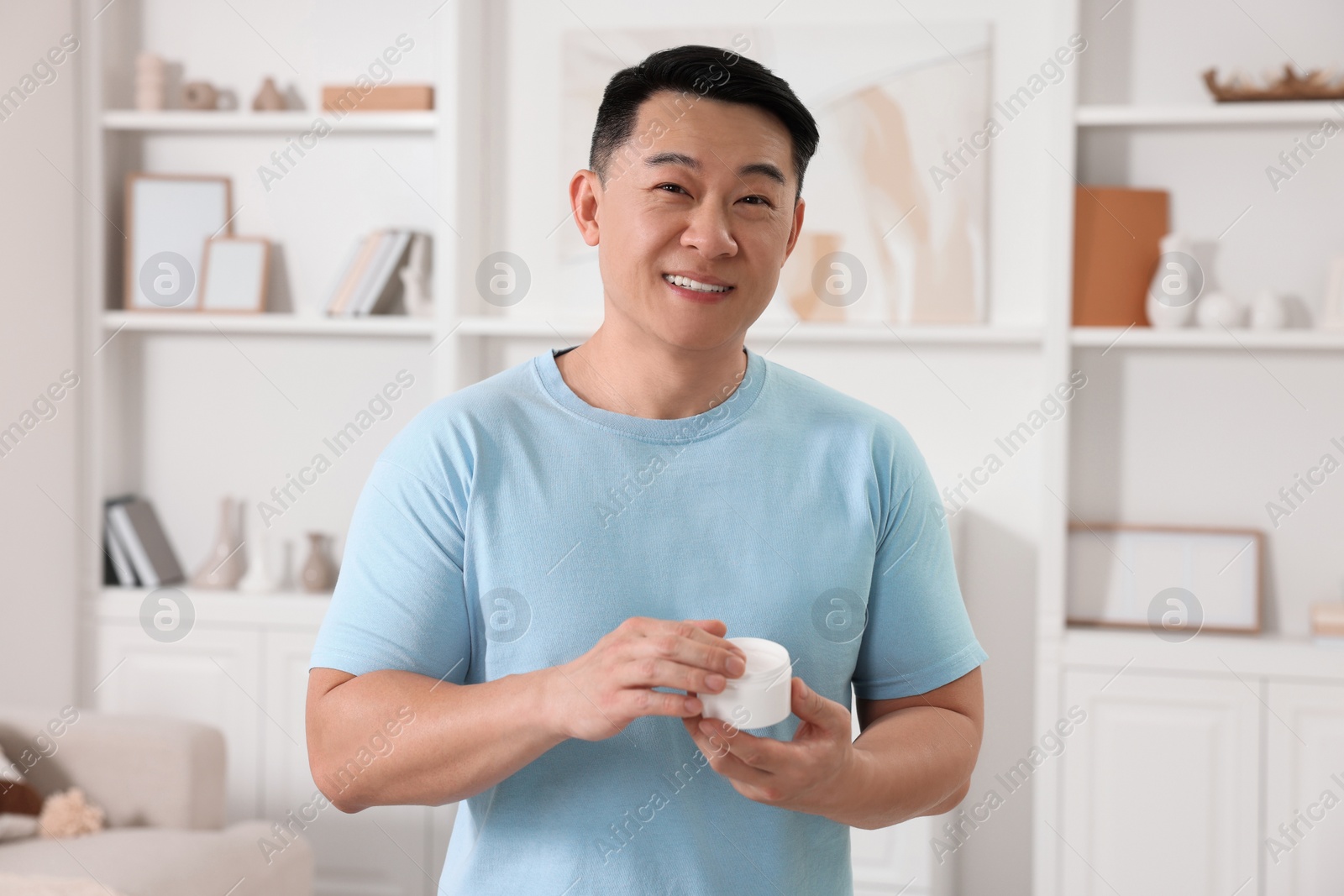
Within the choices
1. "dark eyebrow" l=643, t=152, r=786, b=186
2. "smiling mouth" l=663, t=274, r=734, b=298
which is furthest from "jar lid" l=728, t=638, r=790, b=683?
"dark eyebrow" l=643, t=152, r=786, b=186

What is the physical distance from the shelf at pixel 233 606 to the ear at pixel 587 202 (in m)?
1.92

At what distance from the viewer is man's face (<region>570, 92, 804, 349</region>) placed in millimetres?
1065

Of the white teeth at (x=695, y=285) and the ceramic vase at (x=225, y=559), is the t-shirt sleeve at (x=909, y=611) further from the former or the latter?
the ceramic vase at (x=225, y=559)

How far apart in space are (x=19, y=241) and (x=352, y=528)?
225 cm

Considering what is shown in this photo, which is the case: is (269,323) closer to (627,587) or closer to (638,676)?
(627,587)

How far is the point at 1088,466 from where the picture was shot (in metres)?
2.78

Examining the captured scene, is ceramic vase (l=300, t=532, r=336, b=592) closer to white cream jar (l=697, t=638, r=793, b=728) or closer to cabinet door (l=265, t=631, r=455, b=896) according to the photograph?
cabinet door (l=265, t=631, r=455, b=896)

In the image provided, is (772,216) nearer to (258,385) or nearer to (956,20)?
(956,20)

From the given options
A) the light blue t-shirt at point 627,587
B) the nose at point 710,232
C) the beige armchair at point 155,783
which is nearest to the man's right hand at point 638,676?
the light blue t-shirt at point 627,587

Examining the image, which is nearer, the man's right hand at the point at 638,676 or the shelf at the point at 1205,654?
the man's right hand at the point at 638,676

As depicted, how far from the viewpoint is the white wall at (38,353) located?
107 inches

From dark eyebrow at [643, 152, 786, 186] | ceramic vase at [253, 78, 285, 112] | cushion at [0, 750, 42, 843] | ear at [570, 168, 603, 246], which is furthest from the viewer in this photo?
ceramic vase at [253, 78, 285, 112]

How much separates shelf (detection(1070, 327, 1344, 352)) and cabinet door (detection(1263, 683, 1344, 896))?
785mm

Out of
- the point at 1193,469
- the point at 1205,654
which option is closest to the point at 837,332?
the point at 1193,469
